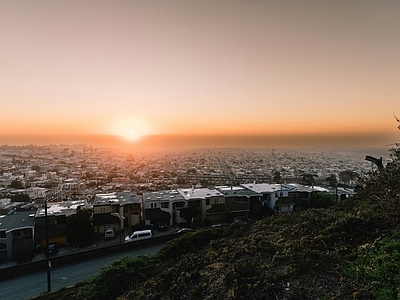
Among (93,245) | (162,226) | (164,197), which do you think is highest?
(164,197)

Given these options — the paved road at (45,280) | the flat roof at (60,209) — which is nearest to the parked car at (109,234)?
the flat roof at (60,209)

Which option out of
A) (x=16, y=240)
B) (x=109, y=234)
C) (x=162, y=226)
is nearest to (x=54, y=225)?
(x=16, y=240)

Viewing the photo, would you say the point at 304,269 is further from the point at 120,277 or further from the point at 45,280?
the point at 45,280

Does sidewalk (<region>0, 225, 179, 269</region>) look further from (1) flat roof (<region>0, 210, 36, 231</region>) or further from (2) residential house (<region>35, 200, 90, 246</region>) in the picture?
(1) flat roof (<region>0, 210, 36, 231</region>)

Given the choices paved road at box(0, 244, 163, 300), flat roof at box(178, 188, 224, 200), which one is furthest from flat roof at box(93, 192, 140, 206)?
paved road at box(0, 244, 163, 300)

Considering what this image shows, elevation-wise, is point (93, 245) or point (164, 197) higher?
point (164, 197)

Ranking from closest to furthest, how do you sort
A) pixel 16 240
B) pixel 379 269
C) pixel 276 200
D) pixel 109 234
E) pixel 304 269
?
pixel 379 269
pixel 304 269
pixel 16 240
pixel 109 234
pixel 276 200

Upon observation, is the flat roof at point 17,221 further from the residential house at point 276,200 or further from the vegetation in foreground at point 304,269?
the residential house at point 276,200

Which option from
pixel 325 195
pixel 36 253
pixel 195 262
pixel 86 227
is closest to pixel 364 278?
pixel 195 262

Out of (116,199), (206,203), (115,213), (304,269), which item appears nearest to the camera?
(304,269)
